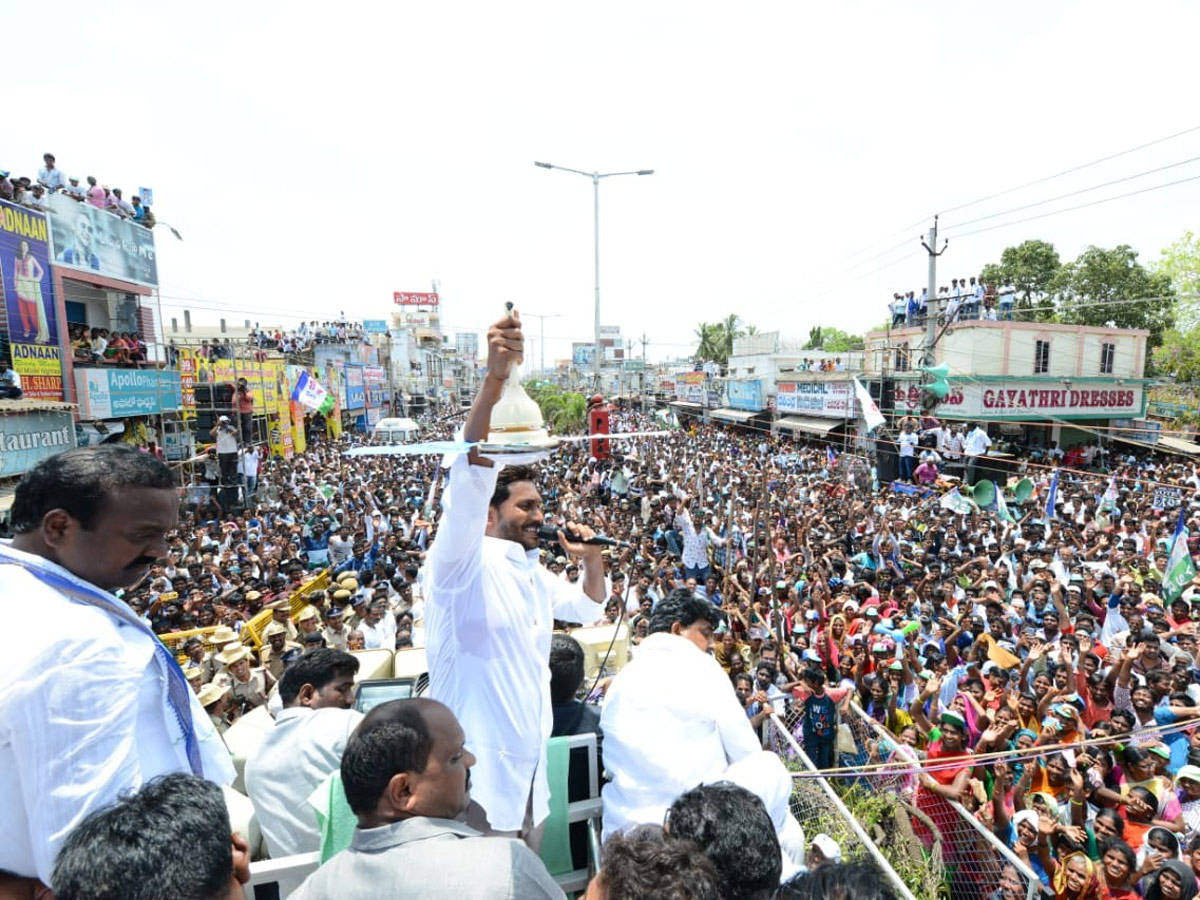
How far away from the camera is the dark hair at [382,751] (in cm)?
145

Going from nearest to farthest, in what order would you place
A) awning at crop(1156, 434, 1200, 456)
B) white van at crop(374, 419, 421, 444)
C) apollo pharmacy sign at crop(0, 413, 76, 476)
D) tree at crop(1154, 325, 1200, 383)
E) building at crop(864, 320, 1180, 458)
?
apollo pharmacy sign at crop(0, 413, 76, 476), awning at crop(1156, 434, 1200, 456), building at crop(864, 320, 1180, 458), white van at crop(374, 419, 421, 444), tree at crop(1154, 325, 1200, 383)

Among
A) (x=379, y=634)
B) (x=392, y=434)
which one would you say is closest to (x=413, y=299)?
(x=392, y=434)

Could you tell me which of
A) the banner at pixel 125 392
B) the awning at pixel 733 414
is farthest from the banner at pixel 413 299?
the banner at pixel 125 392

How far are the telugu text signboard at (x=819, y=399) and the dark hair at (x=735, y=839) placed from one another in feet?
64.2

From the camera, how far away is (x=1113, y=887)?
306 centimetres

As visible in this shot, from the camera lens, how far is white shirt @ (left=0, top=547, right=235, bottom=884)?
114cm

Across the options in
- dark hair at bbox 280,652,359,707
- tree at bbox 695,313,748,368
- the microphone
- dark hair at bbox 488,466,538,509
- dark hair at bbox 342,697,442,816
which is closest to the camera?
dark hair at bbox 342,697,442,816

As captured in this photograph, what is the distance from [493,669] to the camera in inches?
82.9

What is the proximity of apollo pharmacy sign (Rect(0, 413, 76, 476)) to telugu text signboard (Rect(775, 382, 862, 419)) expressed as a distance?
18.3 metres

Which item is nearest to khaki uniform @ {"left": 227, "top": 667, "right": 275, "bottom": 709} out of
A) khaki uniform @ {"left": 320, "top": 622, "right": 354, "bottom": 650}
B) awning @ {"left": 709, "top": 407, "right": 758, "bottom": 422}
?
khaki uniform @ {"left": 320, "top": 622, "right": 354, "bottom": 650}

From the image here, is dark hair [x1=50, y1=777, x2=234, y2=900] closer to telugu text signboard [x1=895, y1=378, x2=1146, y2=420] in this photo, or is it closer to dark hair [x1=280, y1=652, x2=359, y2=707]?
dark hair [x1=280, y1=652, x2=359, y2=707]

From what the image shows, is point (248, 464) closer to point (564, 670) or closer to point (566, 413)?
point (564, 670)

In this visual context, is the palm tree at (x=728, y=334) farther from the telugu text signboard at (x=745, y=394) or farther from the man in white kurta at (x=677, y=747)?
the man in white kurta at (x=677, y=747)

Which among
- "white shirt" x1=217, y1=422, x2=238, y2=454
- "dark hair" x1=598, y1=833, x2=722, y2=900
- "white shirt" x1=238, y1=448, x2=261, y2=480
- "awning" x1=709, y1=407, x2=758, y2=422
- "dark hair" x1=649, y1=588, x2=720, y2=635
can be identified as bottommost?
"awning" x1=709, y1=407, x2=758, y2=422
